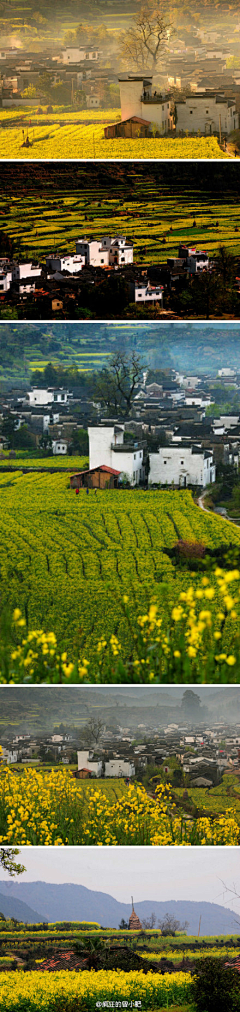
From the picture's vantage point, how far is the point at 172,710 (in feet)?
18.3

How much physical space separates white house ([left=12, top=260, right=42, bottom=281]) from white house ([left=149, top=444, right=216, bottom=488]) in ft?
4.22

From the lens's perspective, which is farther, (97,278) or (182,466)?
(97,278)

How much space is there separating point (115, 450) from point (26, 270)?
1211 millimetres

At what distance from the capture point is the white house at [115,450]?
5.79m

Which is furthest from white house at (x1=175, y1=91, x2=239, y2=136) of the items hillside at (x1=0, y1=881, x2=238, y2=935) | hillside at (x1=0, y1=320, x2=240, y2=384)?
hillside at (x1=0, y1=881, x2=238, y2=935)

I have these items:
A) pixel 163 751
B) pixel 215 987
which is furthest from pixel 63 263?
pixel 215 987

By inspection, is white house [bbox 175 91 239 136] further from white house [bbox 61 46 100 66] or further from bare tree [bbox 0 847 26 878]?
bare tree [bbox 0 847 26 878]

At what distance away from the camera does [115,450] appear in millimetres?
5801

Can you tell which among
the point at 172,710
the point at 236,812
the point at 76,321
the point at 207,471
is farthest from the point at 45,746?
the point at 76,321

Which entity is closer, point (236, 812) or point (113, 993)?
point (113, 993)

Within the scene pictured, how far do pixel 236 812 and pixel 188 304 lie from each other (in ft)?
9.21

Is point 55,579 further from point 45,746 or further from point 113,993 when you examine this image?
point 113,993

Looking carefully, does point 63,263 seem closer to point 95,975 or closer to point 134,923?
point 134,923

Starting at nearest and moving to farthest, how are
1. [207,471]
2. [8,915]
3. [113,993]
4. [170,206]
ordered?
[113,993]
[8,915]
[207,471]
[170,206]
